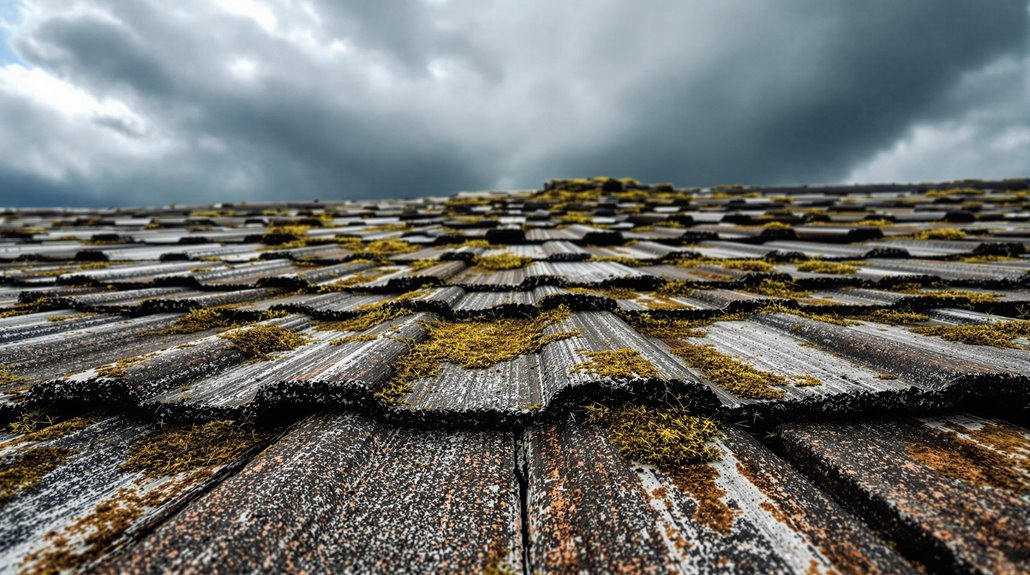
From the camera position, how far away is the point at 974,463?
0.90m

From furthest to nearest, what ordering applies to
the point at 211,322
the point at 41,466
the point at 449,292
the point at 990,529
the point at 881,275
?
the point at 881,275, the point at 449,292, the point at 211,322, the point at 41,466, the point at 990,529

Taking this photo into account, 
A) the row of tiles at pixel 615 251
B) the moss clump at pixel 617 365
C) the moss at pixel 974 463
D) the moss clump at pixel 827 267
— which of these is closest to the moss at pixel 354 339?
the moss clump at pixel 617 365

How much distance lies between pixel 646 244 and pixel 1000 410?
10.1 feet

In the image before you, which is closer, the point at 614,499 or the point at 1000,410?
the point at 614,499

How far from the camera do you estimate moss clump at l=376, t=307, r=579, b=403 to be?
4.43ft

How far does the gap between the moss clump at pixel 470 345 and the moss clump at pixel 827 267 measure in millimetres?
2183

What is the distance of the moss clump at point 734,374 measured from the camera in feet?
3.84

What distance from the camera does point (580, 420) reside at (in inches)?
44.1

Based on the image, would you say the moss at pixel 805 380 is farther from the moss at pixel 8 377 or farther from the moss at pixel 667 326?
the moss at pixel 8 377

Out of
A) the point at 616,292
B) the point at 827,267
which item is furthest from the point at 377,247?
the point at 827,267

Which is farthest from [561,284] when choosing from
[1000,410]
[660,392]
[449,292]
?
[1000,410]

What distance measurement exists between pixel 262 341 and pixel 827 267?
143 inches

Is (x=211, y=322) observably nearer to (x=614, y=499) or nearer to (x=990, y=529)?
(x=614, y=499)

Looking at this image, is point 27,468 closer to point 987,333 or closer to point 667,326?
point 667,326
